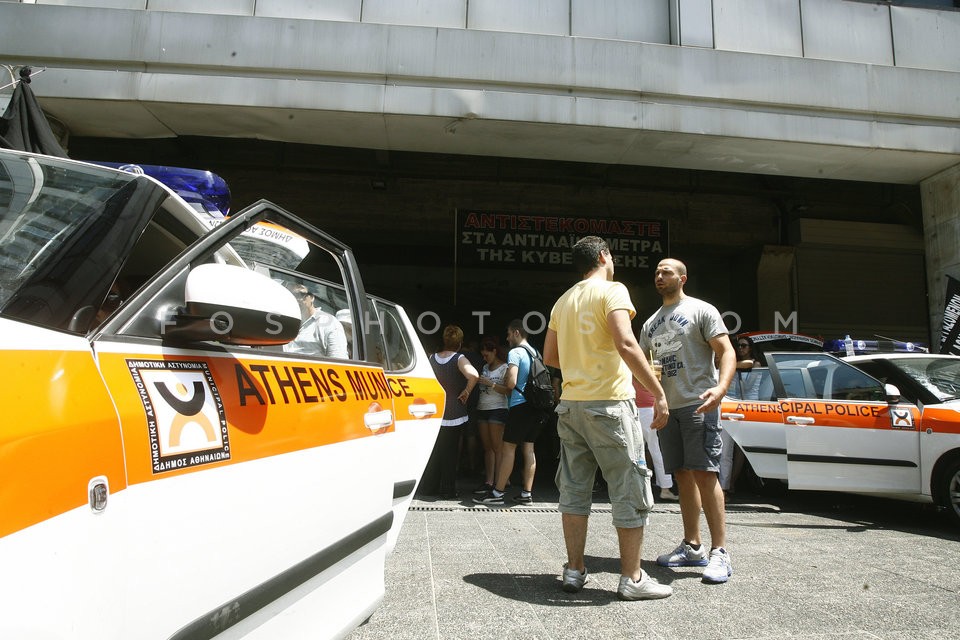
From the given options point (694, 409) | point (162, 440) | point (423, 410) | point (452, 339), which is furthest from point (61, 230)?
point (452, 339)

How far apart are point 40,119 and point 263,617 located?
336 cm

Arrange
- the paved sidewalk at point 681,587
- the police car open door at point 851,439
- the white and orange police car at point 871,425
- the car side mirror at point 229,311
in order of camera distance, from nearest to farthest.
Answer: the car side mirror at point 229,311, the paved sidewalk at point 681,587, the white and orange police car at point 871,425, the police car open door at point 851,439

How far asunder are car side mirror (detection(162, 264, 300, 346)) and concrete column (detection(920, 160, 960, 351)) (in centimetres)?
897

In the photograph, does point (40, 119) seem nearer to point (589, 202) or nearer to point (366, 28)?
point (366, 28)

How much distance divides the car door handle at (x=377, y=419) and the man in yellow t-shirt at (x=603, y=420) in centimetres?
116

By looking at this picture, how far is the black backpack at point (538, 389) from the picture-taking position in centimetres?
587

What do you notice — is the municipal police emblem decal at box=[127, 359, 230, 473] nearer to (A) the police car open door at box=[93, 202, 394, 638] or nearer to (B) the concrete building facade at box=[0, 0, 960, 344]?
(A) the police car open door at box=[93, 202, 394, 638]

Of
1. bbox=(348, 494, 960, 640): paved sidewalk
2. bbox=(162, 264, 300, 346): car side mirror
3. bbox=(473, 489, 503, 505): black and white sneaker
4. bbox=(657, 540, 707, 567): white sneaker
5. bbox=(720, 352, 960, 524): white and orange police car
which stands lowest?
bbox=(473, 489, 503, 505): black and white sneaker

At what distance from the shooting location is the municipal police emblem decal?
1.13 meters

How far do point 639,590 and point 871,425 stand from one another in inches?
126

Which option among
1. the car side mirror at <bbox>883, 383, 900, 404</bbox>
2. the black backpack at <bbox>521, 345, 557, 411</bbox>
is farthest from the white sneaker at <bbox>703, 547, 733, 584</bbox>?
the black backpack at <bbox>521, 345, 557, 411</bbox>

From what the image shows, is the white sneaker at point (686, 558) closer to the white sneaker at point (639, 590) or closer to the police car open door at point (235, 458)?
the white sneaker at point (639, 590)

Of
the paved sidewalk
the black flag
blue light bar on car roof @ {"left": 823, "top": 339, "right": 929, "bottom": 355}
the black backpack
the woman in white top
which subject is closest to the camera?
the paved sidewalk

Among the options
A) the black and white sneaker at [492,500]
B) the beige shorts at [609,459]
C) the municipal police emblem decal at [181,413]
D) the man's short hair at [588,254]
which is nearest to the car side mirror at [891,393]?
the beige shorts at [609,459]
